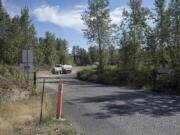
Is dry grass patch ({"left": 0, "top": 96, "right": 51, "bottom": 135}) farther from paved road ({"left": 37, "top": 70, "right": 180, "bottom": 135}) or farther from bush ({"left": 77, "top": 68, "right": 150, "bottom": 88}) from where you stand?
bush ({"left": 77, "top": 68, "right": 150, "bottom": 88})

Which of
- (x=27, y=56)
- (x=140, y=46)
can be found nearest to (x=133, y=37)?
(x=140, y=46)

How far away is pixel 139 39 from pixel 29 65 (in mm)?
20433

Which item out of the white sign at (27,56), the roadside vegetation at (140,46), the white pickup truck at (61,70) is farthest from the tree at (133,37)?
the white pickup truck at (61,70)

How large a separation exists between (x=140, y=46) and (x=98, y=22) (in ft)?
25.6

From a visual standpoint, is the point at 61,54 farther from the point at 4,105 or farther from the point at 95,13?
the point at 4,105

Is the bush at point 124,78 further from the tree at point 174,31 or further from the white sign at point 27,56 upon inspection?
the white sign at point 27,56

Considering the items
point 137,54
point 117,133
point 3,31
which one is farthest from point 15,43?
point 117,133

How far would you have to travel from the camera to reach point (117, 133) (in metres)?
11.1

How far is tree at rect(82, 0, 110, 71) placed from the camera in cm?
Result: 4791

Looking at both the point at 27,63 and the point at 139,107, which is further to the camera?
the point at 27,63

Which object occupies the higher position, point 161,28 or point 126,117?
point 161,28

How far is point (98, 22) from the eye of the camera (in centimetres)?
4784

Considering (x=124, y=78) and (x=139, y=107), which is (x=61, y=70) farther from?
(x=139, y=107)

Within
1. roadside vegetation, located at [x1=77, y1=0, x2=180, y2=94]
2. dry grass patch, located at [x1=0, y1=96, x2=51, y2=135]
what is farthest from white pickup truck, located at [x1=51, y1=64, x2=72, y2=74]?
dry grass patch, located at [x1=0, y1=96, x2=51, y2=135]
